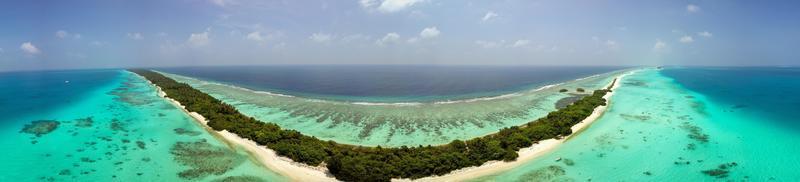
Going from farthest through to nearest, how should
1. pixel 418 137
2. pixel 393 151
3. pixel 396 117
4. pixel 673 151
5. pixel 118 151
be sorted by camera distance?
pixel 396 117 → pixel 418 137 → pixel 118 151 → pixel 673 151 → pixel 393 151

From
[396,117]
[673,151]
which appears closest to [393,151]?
[396,117]

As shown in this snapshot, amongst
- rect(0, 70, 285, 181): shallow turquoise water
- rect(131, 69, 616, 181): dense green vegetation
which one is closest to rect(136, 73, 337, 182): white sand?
rect(131, 69, 616, 181): dense green vegetation

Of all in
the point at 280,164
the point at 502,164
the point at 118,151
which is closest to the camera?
the point at 502,164

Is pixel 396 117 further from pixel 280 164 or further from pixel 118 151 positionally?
pixel 118 151

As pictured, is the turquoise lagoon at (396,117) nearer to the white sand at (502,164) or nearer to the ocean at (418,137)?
the ocean at (418,137)

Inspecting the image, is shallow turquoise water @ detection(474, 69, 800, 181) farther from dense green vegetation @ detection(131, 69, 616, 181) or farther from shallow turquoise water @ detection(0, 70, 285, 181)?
shallow turquoise water @ detection(0, 70, 285, 181)

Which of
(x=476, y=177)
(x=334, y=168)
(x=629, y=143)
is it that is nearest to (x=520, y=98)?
(x=629, y=143)
